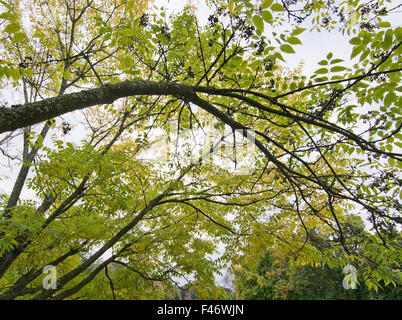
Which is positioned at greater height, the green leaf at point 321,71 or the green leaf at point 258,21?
the green leaf at point 258,21

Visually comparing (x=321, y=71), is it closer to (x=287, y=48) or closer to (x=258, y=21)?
(x=287, y=48)

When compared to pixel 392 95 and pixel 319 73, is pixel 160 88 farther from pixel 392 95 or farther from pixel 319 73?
pixel 392 95

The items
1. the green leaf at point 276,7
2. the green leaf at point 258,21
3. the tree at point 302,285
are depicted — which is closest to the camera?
the green leaf at point 276,7

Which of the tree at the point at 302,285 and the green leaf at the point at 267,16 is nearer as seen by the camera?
the green leaf at the point at 267,16

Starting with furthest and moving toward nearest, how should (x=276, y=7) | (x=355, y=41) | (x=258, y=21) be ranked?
(x=355, y=41), (x=258, y=21), (x=276, y=7)

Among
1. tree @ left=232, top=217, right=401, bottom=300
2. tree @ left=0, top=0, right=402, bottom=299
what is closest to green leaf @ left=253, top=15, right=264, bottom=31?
tree @ left=0, top=0, right=402, bottom=299

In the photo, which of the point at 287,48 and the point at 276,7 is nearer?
the point at 276,7

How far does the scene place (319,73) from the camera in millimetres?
1519

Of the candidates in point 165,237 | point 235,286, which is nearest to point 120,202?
point 165,237

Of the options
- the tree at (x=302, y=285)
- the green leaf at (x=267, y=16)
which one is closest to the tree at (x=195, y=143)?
the green leaf at (x=267, y=16)

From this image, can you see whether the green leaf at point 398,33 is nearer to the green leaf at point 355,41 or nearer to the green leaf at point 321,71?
the green leaf at point 355,41

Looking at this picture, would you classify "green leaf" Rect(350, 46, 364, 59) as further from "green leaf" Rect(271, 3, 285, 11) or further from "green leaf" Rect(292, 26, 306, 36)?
"green leaf" Rect(271, 3, 285, 11)

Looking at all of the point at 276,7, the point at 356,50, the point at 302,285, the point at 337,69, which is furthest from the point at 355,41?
the point at 302,285

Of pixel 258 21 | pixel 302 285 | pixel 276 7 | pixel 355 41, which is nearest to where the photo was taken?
pixel 276 7
